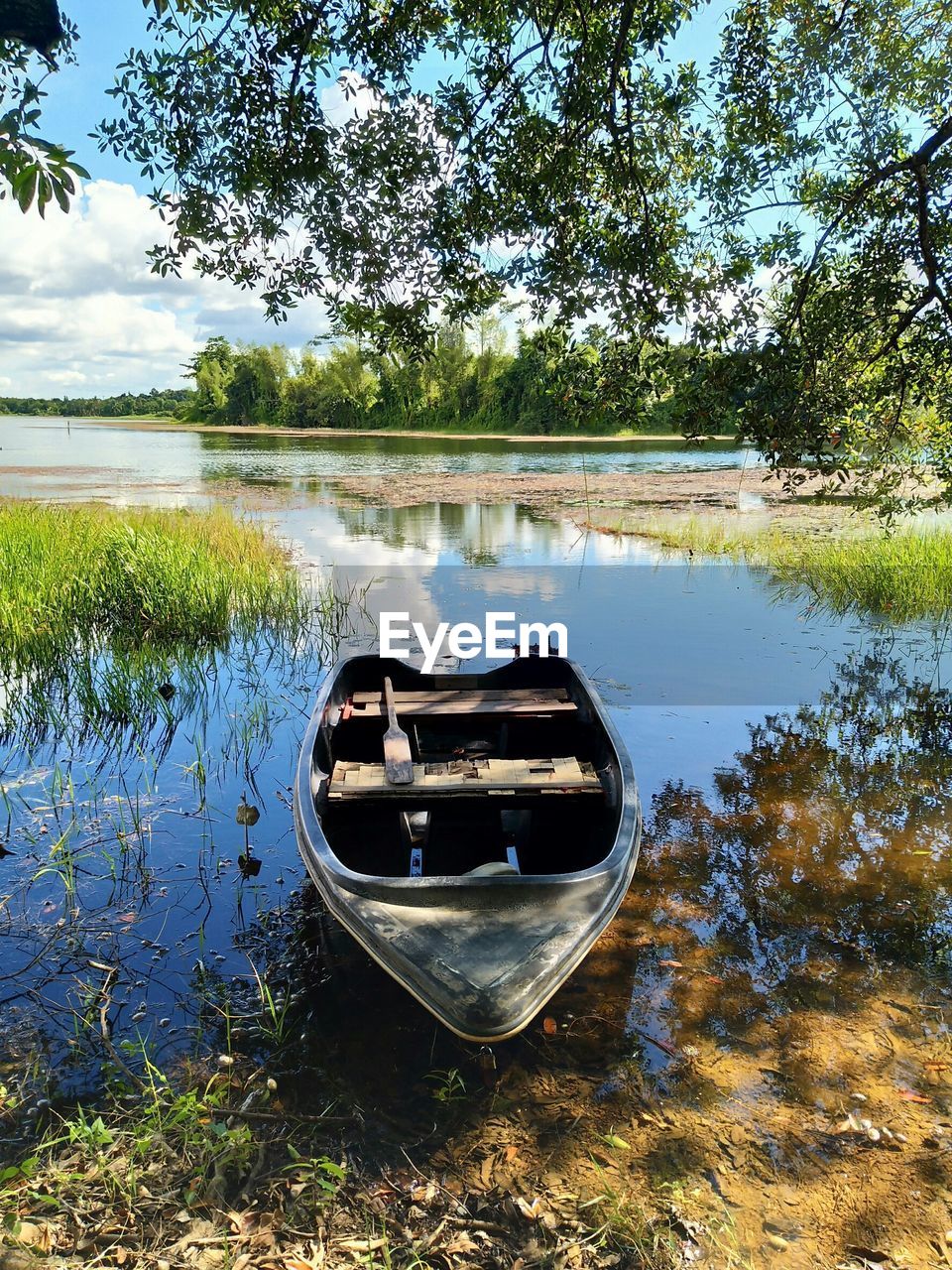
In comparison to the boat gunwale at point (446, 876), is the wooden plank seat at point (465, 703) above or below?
above

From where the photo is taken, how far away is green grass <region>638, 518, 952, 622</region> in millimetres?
9148

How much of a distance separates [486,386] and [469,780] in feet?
170

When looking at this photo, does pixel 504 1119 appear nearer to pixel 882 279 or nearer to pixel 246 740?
pixel 246 740

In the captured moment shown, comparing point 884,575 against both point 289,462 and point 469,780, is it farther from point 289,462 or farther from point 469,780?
point 289,462

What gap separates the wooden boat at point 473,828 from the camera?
2.69 m

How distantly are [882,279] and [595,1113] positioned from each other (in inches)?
241

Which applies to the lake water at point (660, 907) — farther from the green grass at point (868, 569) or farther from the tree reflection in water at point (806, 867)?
the green grass at point (868, 569)

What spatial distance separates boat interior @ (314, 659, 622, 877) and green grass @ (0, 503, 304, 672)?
3572 mm

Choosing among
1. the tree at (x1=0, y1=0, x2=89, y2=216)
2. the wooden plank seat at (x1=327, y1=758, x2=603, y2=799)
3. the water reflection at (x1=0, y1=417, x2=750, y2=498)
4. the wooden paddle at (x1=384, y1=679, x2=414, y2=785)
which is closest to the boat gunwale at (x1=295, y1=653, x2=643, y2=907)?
the wooden plank seat at (x1=327, y1=758, x2=603, y2=799)

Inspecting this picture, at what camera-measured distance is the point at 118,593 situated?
7871 mm

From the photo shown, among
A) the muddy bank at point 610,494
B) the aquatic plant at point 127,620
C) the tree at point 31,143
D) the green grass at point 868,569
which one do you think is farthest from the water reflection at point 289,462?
the tree at point 31,143

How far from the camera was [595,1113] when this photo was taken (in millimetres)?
2729

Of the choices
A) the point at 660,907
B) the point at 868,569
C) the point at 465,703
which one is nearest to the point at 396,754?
the point at 465,703

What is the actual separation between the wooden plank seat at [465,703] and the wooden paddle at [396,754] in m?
0.16
